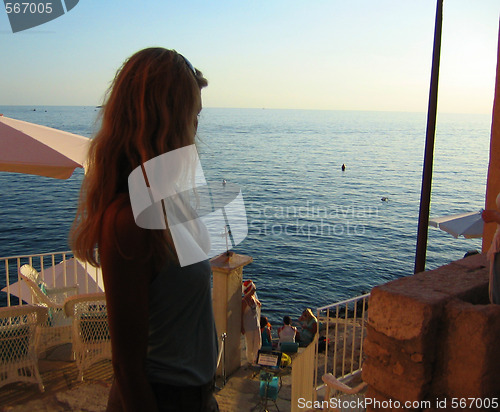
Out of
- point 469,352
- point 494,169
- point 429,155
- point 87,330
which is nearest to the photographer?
point 469,352

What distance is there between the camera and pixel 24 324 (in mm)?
4688

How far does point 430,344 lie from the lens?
244cm

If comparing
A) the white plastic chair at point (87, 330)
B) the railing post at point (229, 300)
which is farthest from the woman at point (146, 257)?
the railing post at point (229, 300)

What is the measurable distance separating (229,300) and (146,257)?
15.2 ft

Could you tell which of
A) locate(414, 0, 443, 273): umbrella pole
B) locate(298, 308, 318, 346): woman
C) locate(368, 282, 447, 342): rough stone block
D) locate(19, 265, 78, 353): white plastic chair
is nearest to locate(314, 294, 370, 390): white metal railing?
locate(298, 308, 318, 346): woman

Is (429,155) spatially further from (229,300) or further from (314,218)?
(314,218)

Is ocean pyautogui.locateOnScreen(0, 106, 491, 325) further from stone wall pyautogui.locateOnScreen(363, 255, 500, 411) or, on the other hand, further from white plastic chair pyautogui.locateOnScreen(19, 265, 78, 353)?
white plastic chair pyautogui.locateOnScreen(19, 265, 78, 353)

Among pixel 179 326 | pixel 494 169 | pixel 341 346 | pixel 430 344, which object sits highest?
pixel 179 326

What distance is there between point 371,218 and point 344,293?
16404 millimetres

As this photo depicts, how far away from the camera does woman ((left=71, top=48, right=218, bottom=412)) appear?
1.19m

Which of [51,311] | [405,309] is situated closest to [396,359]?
[405,309]

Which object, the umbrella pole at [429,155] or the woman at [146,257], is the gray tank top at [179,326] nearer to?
the woman at [146,257]

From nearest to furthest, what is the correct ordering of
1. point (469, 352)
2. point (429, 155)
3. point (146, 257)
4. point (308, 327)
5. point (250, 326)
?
point (146, 257), point (469, 352), point (250, 326), point (429, 155), point (308, 327)

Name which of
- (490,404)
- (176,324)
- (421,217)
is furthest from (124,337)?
(421,217)
